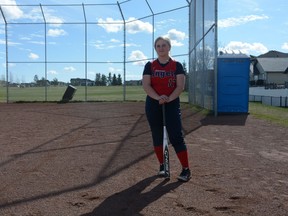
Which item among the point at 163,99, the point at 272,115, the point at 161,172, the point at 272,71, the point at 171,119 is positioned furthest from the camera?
the point at 272,71

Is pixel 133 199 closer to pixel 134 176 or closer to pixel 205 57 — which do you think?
pixel 134 176

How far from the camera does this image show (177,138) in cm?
508

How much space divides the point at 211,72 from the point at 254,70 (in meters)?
63.0

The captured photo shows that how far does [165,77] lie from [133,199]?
1625 mm

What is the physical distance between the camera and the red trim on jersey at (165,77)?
5047mm

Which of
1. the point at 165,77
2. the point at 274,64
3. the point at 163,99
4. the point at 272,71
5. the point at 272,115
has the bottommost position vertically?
the point at 272,115

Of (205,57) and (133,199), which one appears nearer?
(133,199)

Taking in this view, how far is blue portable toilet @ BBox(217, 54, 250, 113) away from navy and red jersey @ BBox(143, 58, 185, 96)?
28.3 ft

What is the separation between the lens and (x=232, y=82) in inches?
529

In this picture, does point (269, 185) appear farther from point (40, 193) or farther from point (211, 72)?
point (211, 72)

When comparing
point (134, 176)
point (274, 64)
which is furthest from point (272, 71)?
point (134, 176)

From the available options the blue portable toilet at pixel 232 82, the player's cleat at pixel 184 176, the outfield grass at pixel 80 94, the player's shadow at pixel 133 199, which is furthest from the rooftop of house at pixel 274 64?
the player's shadow at pixel 133 199

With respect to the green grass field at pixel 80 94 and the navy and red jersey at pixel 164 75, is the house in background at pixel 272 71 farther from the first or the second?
the navy and red jersey at pixel 164 75

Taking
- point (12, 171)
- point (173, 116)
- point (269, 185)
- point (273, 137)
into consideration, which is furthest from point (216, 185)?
point (273, 137)
